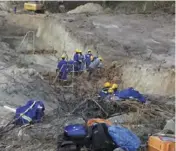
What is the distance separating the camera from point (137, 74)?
16906mm

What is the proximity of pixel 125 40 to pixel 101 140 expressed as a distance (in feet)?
47.9

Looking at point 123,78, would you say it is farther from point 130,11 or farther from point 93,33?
point 130,11

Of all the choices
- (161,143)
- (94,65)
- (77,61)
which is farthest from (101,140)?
(77,61)

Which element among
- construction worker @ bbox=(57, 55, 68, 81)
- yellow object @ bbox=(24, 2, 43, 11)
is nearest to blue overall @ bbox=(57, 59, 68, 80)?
construction worker @ bbox=(57, 55, 68, 81)

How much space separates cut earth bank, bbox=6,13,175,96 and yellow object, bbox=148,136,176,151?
703cm

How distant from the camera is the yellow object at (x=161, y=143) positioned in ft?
26.9

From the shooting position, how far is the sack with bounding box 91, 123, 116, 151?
833cm

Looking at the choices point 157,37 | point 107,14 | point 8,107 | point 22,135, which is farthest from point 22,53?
point 22,135

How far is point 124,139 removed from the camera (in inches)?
336

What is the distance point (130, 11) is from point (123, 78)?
16.6m

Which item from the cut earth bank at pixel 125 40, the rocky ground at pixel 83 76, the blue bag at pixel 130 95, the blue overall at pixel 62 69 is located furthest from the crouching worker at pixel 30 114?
the blue overall at pixel 62 69

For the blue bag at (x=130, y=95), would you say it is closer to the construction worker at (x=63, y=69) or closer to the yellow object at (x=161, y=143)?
the yellow object at (x=161, y=143)

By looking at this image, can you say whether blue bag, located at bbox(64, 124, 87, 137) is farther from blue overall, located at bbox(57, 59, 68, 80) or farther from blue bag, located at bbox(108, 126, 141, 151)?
blue overall, located at bbox(57, 59, 68, 80)

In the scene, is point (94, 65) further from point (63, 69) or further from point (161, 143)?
point (161, 143)
